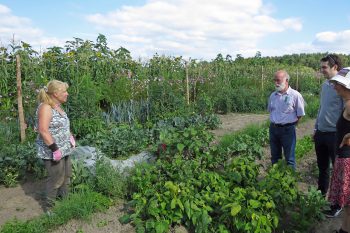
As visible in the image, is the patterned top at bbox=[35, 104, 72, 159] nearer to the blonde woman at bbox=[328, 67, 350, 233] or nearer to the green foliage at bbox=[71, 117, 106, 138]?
the green foliage at bbox=[71, 117, 106, 138]

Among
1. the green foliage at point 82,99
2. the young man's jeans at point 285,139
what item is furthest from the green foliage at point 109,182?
the green foliage at point 82,99

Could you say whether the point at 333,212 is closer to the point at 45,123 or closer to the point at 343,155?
the point at 343,155

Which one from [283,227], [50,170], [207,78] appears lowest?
[283,227]

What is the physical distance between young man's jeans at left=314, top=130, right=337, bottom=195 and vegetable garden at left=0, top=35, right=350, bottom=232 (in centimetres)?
55

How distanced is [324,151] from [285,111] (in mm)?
762

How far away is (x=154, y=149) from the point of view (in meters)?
5.46

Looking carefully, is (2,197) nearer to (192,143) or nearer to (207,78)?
(192,143)

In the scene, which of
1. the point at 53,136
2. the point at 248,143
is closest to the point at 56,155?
the point at 53,136

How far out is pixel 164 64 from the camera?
40.4 ft

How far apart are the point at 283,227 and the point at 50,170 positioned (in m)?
2.88

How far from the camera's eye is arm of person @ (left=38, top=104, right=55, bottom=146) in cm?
408

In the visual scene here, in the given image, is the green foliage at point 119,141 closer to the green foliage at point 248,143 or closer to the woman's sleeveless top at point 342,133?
the green foliage at point 248,143

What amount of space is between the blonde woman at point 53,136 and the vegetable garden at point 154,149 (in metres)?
0.28

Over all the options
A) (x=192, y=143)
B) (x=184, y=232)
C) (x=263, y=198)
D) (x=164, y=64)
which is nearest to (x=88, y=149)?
(x=192, y=143)
